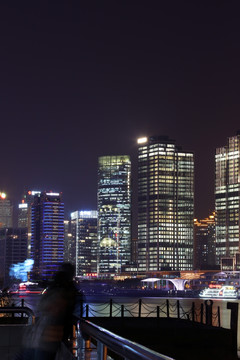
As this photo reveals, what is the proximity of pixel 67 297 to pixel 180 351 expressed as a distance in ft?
82.4

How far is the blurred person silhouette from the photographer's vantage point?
7941 millimetres

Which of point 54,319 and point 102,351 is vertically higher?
point 54,319

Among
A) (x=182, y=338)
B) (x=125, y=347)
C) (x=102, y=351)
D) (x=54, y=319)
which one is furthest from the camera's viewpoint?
(x=182, y=338)

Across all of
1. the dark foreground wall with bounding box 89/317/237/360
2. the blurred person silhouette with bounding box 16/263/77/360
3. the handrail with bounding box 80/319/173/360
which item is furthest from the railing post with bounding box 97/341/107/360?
the dark foreground wall with bounding box 89/317/237/360

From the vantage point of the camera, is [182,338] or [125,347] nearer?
[125,347]

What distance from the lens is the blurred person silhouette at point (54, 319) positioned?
7941 mm

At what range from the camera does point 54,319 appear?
27.0ft

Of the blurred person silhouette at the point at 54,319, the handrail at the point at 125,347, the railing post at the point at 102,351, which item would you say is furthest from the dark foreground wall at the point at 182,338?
the handrail at the point at 125,347

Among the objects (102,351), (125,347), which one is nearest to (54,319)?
(102,351)

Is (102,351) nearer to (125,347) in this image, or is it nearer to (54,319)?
(125,347)

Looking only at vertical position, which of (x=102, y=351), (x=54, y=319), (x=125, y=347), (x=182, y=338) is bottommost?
(x=182, y=338)

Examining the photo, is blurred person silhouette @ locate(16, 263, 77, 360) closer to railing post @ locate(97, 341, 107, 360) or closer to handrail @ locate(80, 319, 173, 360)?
handrail @ locate(80, 319, 173, 360)

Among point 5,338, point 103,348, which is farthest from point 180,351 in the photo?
point 103,348

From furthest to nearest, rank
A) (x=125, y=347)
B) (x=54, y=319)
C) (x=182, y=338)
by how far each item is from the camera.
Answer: (x=182, y=338)
(x=54, y=319)
(x=125, y=347)
